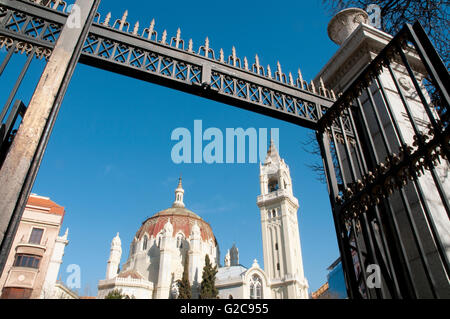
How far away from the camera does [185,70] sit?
4.12 meters

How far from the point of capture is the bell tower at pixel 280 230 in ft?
A: 138

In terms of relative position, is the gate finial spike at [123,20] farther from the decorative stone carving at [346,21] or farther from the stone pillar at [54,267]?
the stone pillar at [54,267]

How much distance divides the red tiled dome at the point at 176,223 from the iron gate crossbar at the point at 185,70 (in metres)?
50.3

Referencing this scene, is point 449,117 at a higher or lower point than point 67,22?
lower

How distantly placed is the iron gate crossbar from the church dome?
5007 centimetres

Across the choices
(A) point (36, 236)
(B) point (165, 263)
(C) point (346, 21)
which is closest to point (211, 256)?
(B) point (165, 263)

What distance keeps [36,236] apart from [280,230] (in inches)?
1289

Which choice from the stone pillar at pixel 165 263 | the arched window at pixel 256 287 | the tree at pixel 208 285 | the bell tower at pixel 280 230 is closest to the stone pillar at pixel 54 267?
the tree at pixel 208 285

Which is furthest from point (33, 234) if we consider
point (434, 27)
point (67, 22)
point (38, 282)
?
point (434, 27)

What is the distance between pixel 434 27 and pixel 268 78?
4435 mm

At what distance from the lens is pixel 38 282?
24.0 meters

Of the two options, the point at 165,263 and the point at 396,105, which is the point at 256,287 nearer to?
the point at 165,263
